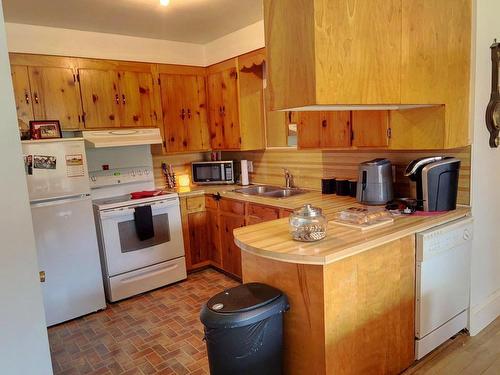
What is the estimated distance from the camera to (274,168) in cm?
392

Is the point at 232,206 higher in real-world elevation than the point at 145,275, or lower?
higher

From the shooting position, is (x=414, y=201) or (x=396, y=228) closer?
(x=396, y=228)

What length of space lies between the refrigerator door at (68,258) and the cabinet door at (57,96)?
830 mm

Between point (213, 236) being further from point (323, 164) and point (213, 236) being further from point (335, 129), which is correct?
point (335, 129)

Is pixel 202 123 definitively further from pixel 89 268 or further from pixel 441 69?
pixel 441 69

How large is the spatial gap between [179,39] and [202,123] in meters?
0.95

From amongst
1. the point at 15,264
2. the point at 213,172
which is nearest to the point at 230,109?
the point at 213,172

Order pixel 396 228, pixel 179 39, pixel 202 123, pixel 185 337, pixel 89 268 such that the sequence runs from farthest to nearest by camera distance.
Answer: pixel 202 123 < pixel 179 39 < pixel 89 268 < pixel 185 337 < pixel 396 228

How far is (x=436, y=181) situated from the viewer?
2.23 metres

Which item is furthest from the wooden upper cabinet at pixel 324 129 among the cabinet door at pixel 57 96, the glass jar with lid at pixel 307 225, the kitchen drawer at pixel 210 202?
the cabinet door at pixel 57 96

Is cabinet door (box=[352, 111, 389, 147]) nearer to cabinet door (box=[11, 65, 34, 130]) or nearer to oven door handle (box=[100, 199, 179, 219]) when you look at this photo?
oven door handle (box=[100, 199, 179, 219])

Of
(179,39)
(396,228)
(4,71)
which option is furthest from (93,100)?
(396,228)

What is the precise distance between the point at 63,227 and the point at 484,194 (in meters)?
3.27

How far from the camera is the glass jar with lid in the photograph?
1.81 meters
